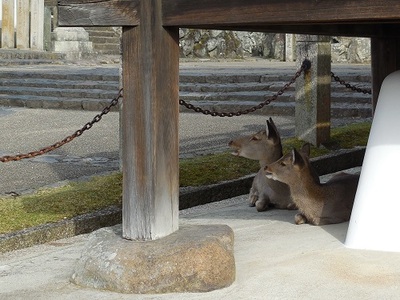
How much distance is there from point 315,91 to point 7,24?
1474cm

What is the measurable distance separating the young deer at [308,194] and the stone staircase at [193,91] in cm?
619

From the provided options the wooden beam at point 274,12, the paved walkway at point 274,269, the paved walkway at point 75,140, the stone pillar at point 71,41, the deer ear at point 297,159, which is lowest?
the paved walkway at point 274,269

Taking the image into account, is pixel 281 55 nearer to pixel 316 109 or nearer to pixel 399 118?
pixel 316 109

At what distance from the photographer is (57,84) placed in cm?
1684

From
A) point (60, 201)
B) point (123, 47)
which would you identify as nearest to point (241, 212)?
point (60, 201)

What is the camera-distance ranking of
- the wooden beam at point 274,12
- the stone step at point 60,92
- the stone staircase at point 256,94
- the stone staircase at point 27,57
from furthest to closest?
the stone staircase at point 27,57 < the stone step at point 60,92 < the stone staircase at point 256,94 < the wooden beam at point 274,12

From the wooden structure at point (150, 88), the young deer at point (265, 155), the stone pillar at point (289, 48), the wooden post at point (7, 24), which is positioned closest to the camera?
the wooden structure at point (150, 88)

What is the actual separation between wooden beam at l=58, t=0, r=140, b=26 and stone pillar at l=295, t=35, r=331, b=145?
4641 millimetres

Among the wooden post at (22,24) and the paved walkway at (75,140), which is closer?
the paved walkway at (75,140)

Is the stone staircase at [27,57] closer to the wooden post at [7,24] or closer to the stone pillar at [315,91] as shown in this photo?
the wooden post at [7,24]

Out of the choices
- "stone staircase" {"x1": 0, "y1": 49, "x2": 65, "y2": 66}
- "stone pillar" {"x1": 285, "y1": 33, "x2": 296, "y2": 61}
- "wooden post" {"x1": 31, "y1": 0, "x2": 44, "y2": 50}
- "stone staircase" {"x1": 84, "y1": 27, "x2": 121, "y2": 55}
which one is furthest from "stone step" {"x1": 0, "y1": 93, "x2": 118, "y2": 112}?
"stone staircase" {"x1": 84, "y1": 27, "x2": 121, "y2": 55}

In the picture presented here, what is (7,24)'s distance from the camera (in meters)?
23.0

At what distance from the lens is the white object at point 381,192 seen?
215 inches

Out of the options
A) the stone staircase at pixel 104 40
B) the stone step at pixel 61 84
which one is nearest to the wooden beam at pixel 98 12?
the stone step at pixel 61 84
